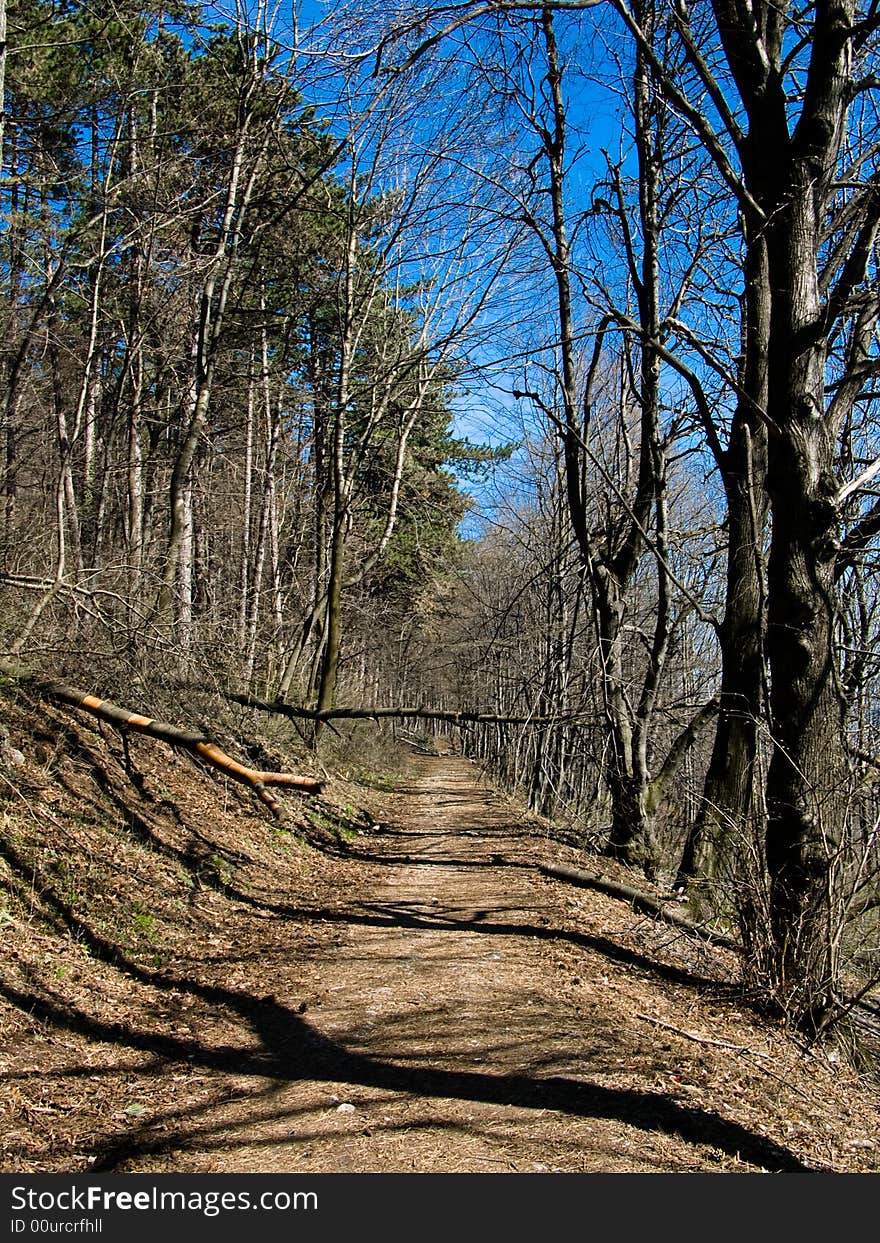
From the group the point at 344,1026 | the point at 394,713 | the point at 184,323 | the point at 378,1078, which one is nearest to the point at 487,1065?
the point at 378,1078

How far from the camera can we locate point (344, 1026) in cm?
531

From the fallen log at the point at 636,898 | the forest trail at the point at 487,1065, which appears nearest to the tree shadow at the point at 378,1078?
the forest trail at the point at 487,1065

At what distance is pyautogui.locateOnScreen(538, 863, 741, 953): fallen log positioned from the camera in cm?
689

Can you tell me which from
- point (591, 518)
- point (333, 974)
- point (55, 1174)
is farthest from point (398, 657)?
point (55, 1174)

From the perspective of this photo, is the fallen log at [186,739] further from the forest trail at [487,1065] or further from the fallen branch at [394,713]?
Result: the fallen branch at [394,713]

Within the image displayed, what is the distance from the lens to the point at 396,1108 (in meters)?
4.12

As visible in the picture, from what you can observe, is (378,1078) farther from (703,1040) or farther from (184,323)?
(184,323)

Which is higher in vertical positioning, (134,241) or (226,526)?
(134,241)

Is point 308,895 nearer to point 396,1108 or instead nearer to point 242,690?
point 242,690

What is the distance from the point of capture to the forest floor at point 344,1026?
12.5 ft

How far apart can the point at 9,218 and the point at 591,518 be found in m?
9.34

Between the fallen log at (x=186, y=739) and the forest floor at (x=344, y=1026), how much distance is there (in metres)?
0.77

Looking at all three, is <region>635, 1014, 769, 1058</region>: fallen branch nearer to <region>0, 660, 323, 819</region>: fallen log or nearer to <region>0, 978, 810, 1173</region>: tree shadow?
<region>0, 978, 810, 1173</region>: tree shadow

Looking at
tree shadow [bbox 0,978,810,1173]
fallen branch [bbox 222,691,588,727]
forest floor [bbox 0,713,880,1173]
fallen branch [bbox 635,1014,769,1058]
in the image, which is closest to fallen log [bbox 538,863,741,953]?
forest floor [bbox 0,713,880,1173]
